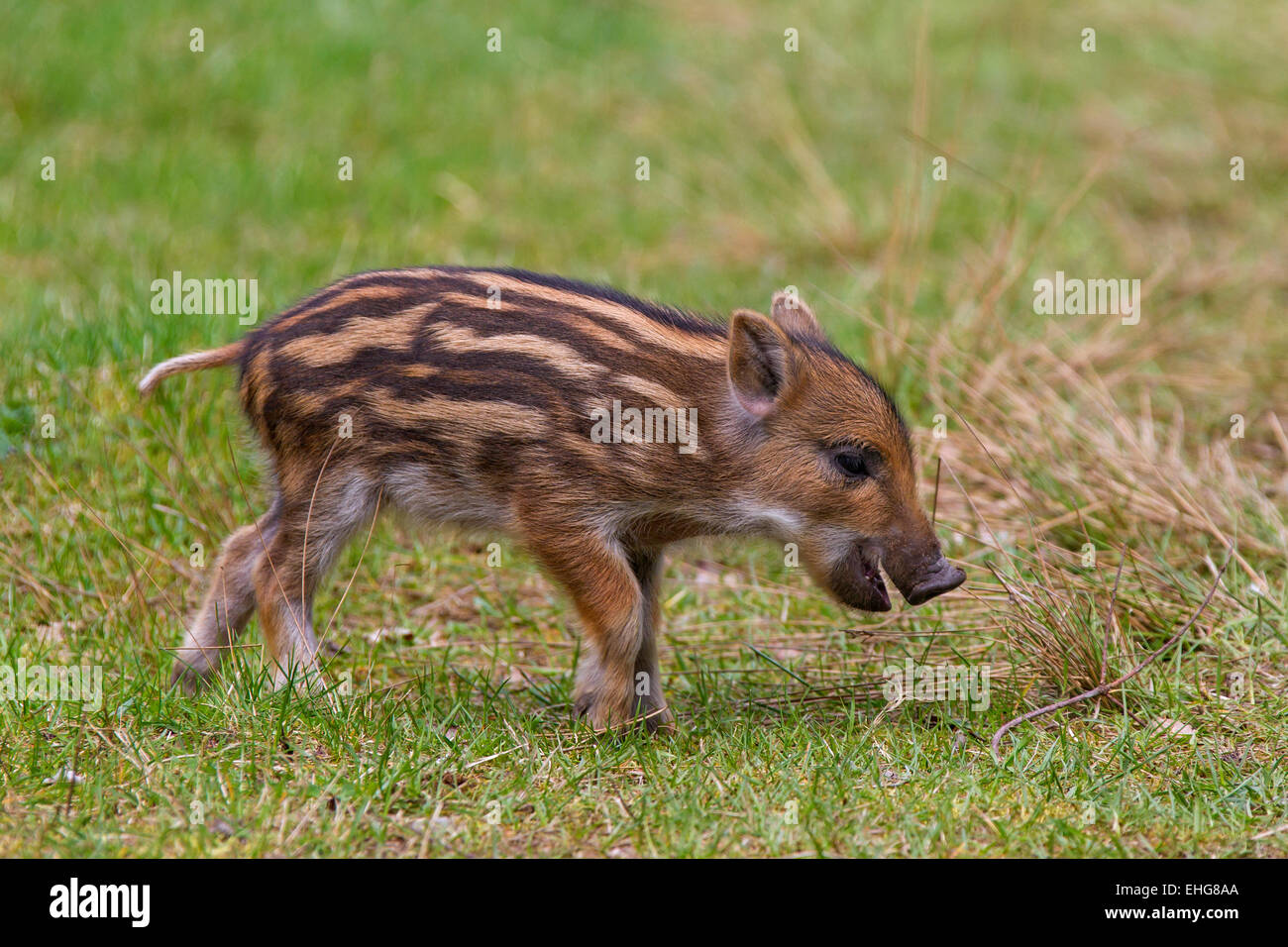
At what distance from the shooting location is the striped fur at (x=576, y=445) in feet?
16.1

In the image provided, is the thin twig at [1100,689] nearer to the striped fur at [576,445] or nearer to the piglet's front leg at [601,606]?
the striped fur at [576,445]

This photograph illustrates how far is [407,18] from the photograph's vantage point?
11852 mm

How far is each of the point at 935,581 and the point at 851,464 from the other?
0.46 metres

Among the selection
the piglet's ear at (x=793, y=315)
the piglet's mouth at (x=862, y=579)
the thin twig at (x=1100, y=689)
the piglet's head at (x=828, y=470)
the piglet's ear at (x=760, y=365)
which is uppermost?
the piglet's ear at (x=793, y=315)

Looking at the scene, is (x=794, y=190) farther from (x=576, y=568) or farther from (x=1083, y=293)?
(x=576, y=568)

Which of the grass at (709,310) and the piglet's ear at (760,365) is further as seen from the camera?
the piglet's ear at (760,365)

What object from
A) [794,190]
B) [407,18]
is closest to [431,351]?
[794,190]

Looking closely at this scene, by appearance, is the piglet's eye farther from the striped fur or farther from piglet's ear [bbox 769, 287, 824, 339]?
piglet's ear [bbox 769, 287, 824, 339]

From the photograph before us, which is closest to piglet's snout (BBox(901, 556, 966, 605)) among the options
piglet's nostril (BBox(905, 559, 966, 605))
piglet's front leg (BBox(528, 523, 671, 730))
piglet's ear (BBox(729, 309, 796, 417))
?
piglet's nostril (BBox(905, 559, 966, 605))

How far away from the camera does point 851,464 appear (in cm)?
500

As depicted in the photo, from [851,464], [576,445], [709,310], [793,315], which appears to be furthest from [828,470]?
[709,310]

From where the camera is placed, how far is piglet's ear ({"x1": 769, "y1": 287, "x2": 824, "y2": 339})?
17.6ft

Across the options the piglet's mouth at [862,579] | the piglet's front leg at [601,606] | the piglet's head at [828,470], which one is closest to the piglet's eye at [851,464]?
the piglet's head at [828,470]
